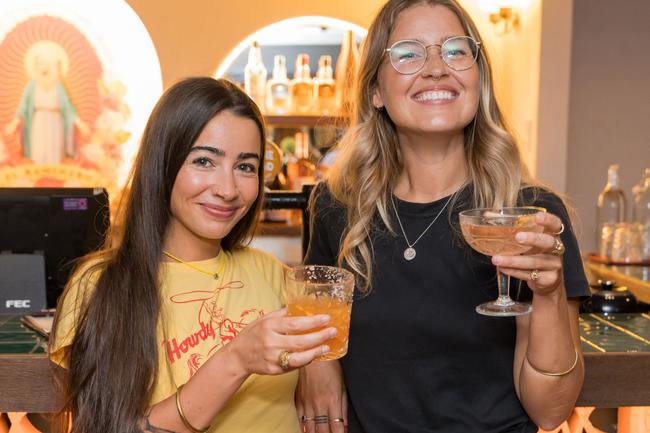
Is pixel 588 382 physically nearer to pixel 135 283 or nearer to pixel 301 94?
pixel 135 283

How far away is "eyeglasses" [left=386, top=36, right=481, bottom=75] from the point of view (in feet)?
5.48

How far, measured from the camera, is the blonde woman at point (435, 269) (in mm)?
1581

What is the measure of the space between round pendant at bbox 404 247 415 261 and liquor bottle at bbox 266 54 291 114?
337 centimetres

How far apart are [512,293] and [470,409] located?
0.88ft

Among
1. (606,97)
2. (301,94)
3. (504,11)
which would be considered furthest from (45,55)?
(606,97)

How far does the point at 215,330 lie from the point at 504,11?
374 cm

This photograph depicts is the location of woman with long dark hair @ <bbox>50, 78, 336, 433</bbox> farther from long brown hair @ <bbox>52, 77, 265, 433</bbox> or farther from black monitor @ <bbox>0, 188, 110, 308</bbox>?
black monitor @ <bbox>0, 188, 110, 308</bbox>

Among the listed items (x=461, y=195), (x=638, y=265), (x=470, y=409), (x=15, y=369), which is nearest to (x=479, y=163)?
(x=461, y=195)

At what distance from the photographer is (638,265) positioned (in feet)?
13.0

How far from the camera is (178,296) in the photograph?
167 centimetres

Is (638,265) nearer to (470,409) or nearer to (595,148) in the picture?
(595,148)

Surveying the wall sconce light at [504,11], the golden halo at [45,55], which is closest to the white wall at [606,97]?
the wall sconce light at [504,11]

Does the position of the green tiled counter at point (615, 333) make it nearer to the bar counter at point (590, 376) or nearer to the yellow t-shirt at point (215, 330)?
the bar counter at point (590, 376)

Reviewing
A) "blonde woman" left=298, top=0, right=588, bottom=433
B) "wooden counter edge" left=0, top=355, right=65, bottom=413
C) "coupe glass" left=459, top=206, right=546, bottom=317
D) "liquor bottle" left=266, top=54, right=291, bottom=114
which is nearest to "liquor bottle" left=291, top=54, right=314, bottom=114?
"liquor bottle" left=266, top=54, right=291, bottom=114
